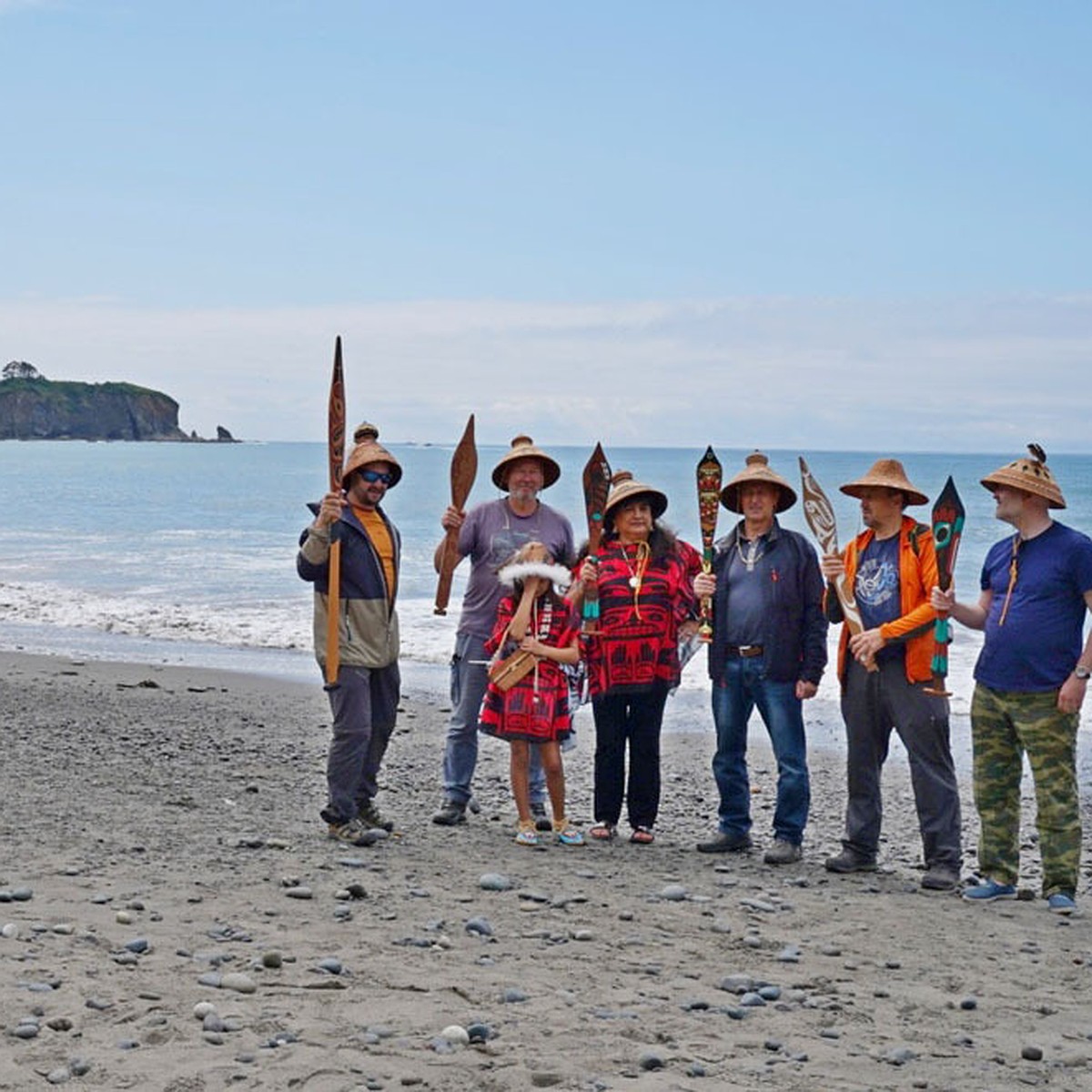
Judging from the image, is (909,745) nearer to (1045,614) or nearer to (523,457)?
(1045,614)

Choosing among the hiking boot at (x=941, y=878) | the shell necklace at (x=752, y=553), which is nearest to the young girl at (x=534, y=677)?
the shell necklace at (x=752, y=553)

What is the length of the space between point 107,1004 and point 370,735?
256 centimetres

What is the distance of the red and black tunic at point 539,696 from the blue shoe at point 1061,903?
2.27m

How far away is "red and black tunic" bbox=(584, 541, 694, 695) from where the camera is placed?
285 inches

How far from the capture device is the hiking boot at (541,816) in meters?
7.68

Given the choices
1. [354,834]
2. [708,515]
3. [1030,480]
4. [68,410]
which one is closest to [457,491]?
[708,515]

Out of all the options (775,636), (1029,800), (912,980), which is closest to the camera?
(912,980)

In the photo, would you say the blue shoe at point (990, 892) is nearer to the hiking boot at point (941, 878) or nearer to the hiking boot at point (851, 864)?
the hiking boot at point (941, 878)

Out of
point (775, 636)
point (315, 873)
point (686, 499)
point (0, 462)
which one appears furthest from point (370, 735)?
point (0, 462)

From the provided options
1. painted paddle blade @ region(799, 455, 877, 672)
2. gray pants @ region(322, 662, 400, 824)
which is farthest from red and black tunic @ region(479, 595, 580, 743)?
painted paddle blade @ region(799, 455, 877, 672)

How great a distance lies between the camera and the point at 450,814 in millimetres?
7715

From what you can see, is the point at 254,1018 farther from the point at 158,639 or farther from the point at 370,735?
the point at 158,639

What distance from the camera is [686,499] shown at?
58.4 meters

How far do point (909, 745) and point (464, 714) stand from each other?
7.09ft
